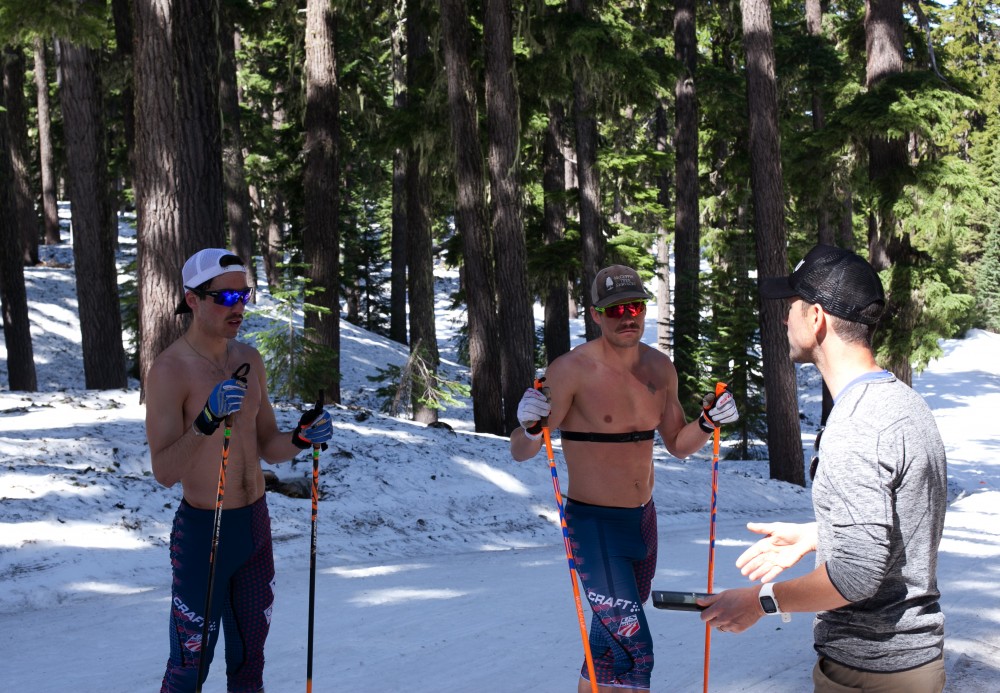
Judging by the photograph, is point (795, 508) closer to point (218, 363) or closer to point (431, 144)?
point (431, 144)

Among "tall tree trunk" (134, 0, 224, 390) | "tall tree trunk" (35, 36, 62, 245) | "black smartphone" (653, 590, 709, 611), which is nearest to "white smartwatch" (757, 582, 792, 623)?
"black smartphone" (653, 590, 709, 611)

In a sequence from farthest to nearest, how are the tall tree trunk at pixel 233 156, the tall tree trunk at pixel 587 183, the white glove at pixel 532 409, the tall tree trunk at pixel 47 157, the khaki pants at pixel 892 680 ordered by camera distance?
the tall tree trunk at pixel 47 157 → the tall tree trunk at pixel 233 156 → the tall tree trunk at pixel 587 183 → the white glove at pixel 532 409 → the khaki pants at pixel 892 680

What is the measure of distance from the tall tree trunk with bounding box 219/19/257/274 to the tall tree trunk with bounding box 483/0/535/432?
6399 millimetres

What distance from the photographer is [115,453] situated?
10398 mm

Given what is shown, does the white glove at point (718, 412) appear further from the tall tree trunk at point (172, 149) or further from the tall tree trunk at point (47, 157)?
the tall tree trunk at point (47, 157)

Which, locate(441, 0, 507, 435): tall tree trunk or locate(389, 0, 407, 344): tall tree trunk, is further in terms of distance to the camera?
locate(389, 0, 407, 344): tall tree trunk

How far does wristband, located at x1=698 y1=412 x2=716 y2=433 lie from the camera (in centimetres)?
497

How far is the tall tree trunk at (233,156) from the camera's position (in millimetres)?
21719

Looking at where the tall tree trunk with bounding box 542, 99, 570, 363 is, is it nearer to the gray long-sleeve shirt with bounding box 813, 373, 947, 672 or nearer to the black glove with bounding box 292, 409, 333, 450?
the black glove with bounding box 292, 409, 333, 450

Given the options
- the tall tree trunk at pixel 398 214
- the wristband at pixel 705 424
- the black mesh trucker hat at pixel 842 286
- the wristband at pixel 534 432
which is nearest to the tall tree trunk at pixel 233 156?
the tall tree trunk at pixel 398 214

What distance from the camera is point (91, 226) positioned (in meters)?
19.1

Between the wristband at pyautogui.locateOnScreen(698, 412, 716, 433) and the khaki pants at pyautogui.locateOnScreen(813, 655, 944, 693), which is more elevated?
the wristband at pyautogui.locateOnScreen(698, 412, 716, 433)

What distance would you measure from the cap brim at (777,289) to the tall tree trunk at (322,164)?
14.4 meters

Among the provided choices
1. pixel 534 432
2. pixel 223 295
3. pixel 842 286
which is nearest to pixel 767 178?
pixel 534 432
